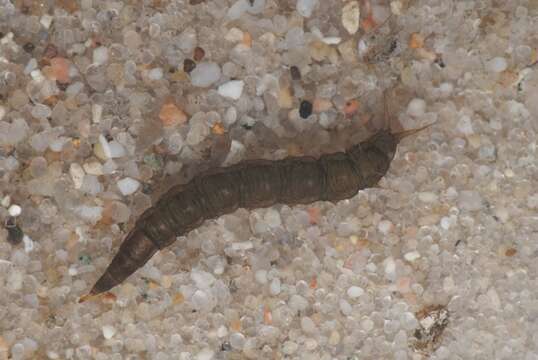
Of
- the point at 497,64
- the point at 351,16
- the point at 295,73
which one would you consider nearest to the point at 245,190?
the point at 295,73

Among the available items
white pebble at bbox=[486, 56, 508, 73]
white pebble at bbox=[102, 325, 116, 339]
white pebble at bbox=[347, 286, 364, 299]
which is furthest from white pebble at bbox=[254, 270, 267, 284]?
white pebble at bbox=[486, 56, 508, 73]

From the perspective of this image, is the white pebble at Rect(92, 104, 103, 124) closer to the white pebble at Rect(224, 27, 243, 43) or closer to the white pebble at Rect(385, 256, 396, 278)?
the white pebble at Rect(224, 27, 243, 43)

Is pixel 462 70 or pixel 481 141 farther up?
pixel 462 70

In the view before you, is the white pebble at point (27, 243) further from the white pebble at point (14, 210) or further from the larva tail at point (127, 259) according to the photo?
the larva tail at point (127, 259)

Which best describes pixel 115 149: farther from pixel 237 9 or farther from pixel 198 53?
pixel 237 9

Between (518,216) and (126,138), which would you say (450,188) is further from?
(126,138)

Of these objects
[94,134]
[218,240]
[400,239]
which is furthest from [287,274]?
[94,134]
